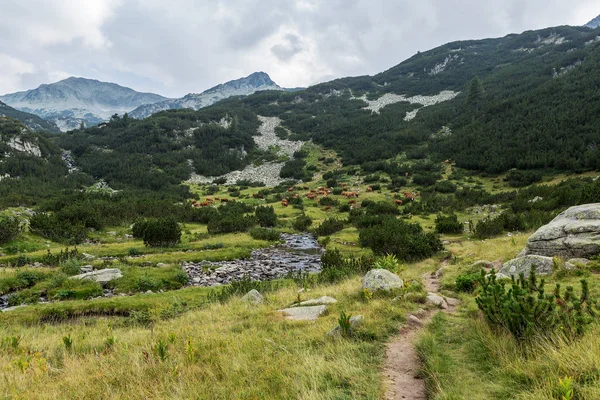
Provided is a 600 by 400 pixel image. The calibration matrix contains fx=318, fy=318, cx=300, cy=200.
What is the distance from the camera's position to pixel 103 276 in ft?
43.2

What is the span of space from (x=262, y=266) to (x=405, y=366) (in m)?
12.7

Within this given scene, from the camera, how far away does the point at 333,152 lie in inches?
2596

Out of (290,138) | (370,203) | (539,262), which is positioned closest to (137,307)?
(539,262)

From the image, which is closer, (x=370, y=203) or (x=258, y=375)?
(x=258, y=375)

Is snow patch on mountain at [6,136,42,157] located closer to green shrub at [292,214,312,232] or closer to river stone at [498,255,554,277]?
green shrub at [292,214,312,232]

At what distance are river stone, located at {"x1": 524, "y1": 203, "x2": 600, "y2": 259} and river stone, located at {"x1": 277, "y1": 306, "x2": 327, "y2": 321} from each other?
27.3 feet

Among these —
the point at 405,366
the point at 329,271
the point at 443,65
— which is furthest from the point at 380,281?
the point at 443,65

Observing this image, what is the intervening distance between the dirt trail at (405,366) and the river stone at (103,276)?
12.0 metres

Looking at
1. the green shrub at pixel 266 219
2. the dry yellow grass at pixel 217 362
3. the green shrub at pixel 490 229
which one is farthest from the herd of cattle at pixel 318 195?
the dry yellow grass at pixel 217 362

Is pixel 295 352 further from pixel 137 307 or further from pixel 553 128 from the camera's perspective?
pixel 553 128

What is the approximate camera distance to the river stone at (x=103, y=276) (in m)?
12.9

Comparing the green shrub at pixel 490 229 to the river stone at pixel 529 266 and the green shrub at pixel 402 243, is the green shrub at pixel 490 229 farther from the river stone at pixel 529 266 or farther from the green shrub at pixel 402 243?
the river stone at pixel 529 266

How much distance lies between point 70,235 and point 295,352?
21602mm

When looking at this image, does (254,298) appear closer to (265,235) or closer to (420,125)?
(265,235)
